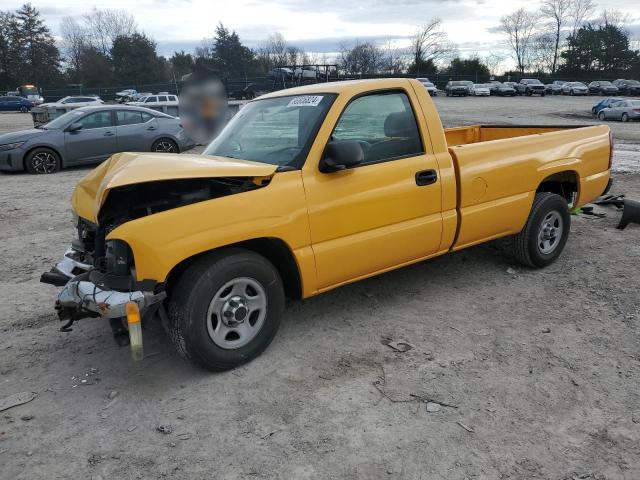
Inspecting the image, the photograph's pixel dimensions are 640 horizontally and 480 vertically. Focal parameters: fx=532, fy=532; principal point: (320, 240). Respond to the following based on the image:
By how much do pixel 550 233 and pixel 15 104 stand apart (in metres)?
54.4

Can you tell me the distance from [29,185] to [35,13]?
249 feet

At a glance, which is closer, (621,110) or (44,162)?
(44,162)

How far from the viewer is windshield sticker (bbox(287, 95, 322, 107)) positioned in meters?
4.05

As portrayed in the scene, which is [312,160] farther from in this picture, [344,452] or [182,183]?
[344,452]

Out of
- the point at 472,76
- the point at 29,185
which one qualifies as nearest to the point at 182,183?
the point at 29,185

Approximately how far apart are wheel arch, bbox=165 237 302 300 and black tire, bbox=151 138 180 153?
33.7 feet

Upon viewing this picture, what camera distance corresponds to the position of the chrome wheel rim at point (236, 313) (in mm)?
3439

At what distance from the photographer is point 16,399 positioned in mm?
3330

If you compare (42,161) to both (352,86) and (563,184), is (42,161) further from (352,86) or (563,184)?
(563,184)

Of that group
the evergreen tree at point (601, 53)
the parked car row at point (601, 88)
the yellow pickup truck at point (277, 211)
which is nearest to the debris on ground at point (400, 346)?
the yellow pickup truck at point (277, 211)

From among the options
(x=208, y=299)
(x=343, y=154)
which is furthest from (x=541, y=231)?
(x=208, y=299)

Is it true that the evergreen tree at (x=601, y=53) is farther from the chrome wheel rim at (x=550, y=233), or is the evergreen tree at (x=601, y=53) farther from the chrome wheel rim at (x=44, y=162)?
the chrome wheel rim at (x=550, y=233)

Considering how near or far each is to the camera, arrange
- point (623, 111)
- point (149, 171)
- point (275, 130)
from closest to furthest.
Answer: point (149, 171)
point (275, 130)
point (623, 111)

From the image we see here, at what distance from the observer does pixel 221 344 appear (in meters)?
3.49
